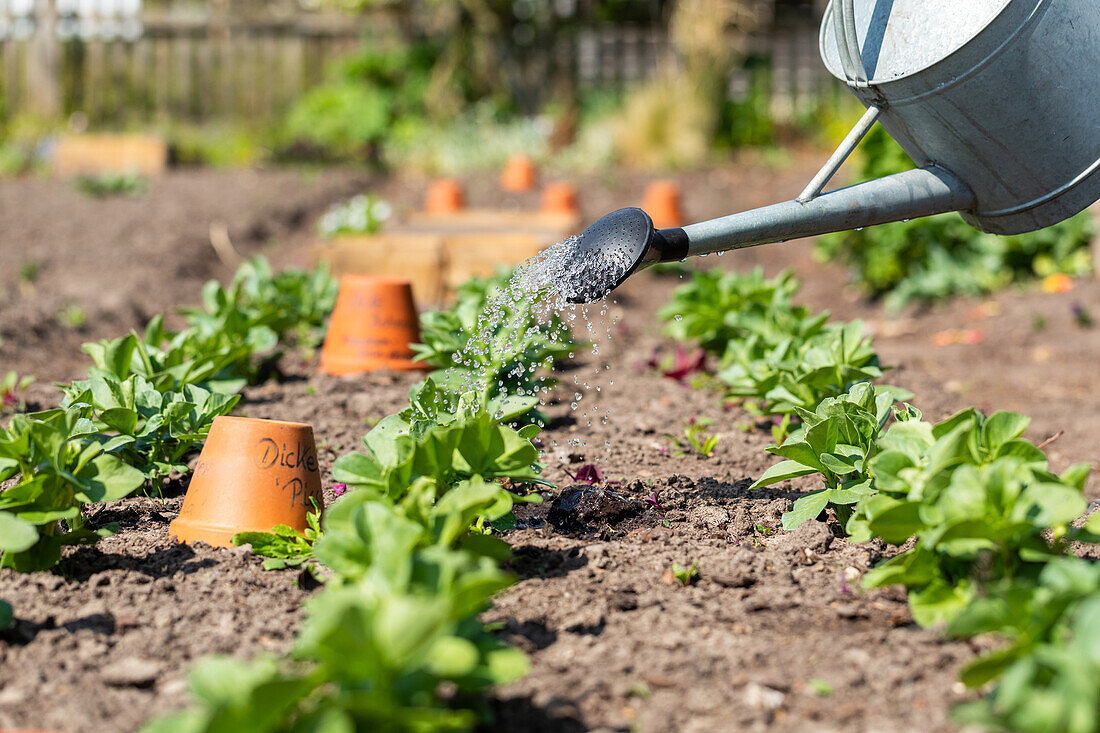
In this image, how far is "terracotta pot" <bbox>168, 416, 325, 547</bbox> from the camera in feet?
6.66

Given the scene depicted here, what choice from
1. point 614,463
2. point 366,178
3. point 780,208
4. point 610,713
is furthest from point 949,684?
point 366,178

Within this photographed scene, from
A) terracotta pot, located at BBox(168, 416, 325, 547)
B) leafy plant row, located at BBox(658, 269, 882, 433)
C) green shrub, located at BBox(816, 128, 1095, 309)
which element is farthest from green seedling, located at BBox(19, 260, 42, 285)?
green shrub, located at BBox(816, 128, 1095, 309)

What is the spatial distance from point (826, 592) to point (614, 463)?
3.00ft

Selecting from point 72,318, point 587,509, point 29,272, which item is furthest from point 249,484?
point 29,272

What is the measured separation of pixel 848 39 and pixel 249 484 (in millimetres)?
1642

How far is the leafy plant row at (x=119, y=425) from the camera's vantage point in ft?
5.61

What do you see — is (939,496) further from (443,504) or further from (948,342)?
(948,342)

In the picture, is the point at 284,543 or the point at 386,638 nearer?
the point at 386,638

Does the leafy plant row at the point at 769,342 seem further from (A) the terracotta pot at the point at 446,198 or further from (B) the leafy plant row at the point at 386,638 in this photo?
(A) the terracotta pot at the point at 446,198

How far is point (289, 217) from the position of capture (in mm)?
8070

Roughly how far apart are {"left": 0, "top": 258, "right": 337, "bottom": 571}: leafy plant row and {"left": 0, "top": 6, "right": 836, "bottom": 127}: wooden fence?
10.1 m

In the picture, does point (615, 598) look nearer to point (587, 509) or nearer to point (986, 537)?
point (587, 509)

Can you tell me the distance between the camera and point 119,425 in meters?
2.11

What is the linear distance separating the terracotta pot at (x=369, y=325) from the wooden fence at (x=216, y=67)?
9642 millimetres
